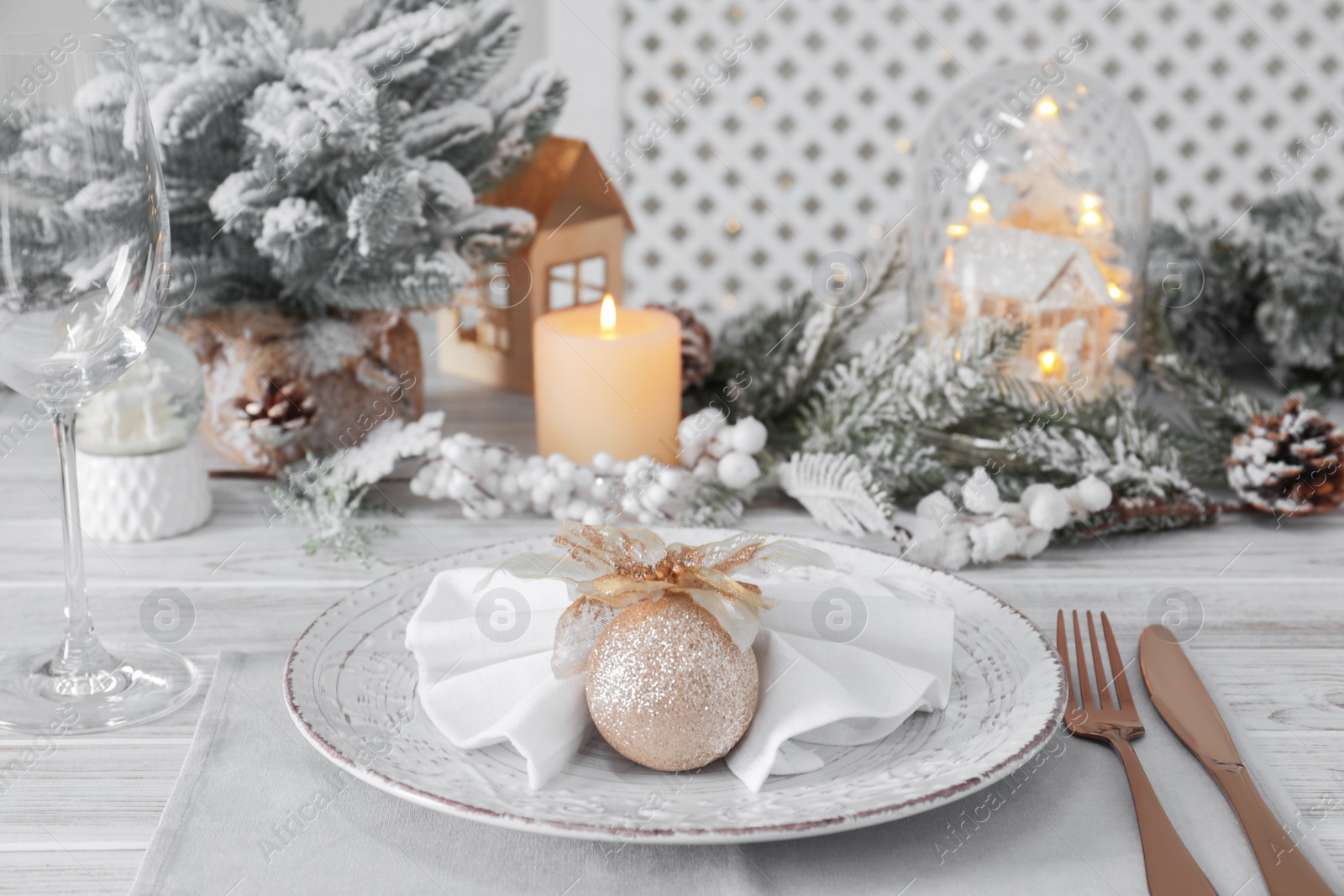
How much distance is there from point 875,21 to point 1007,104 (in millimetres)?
1622

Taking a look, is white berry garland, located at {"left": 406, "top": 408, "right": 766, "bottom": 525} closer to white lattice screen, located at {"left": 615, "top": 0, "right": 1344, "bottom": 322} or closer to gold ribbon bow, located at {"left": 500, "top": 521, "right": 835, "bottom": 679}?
gold ribbon bow, located at {"left": 500, "top": 521, "right": 835, "bottom": 679}

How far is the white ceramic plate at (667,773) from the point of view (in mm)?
419

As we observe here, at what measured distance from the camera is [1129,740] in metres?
0.53

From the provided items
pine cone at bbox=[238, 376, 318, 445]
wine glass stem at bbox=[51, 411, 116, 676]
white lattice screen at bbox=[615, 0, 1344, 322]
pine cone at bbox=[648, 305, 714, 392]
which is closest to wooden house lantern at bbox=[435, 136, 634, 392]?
pine cone at bbox=[648, 305, 714, 392]

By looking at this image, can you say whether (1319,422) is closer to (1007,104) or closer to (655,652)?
(1007,104)

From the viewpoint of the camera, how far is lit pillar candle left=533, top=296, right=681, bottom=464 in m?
0.90

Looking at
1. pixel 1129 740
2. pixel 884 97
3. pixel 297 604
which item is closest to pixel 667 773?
pixel 1129 740

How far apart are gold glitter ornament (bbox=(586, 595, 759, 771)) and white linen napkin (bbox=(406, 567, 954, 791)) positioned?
0.01 meters

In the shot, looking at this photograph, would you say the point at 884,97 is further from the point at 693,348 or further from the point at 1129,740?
the point at 1129,740

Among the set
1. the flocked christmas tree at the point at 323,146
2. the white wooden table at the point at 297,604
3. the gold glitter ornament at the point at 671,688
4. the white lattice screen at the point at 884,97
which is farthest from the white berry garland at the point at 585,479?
the white lattice screen at the point at 884,97

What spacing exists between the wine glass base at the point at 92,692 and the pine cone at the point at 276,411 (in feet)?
0.92

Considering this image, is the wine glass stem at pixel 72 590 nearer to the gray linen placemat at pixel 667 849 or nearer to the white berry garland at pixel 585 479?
the gray linen placemat at pixel 667 849

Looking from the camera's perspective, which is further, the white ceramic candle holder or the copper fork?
the white ceramic candle holder

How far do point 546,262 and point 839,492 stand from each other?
0.41 m
